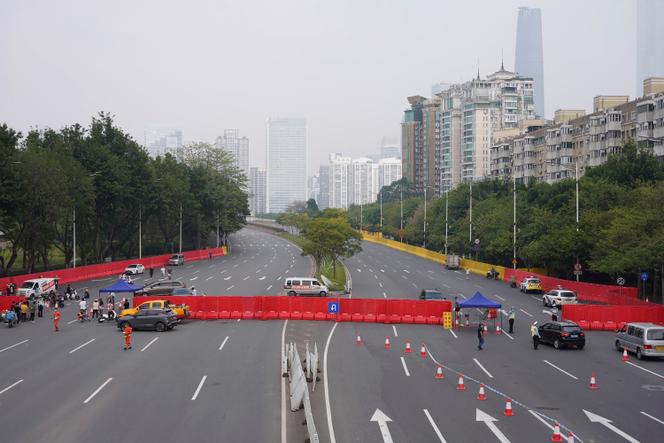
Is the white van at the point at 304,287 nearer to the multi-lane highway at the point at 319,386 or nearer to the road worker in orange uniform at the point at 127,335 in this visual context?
the multi-lane highway at the point at 319,386

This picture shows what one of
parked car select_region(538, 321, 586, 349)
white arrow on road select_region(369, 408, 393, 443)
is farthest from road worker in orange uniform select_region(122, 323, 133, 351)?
parked car select_region(538, 321, 586, 349)

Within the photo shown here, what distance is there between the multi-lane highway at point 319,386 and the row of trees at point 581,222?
15.3 meters

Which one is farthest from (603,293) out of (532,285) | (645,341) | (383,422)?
(383,422)

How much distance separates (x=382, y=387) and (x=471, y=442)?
6991mm

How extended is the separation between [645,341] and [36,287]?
42.3 m

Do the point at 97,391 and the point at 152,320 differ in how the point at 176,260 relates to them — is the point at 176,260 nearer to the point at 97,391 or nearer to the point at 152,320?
the point at 152,320

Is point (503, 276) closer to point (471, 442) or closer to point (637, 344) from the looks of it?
point (637, 344)

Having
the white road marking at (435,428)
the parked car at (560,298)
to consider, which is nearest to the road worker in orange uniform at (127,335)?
the white road marking at (435,428)

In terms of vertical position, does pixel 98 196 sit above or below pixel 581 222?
above

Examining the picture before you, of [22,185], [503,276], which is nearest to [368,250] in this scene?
[503,276]

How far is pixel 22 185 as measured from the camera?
6400 centimetres

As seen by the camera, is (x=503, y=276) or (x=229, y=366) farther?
(x=503, y=276)

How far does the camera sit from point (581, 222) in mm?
65250

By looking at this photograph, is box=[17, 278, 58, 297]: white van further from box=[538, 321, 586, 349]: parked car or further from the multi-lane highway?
box=[538, 321, 586, 349]: parked car
